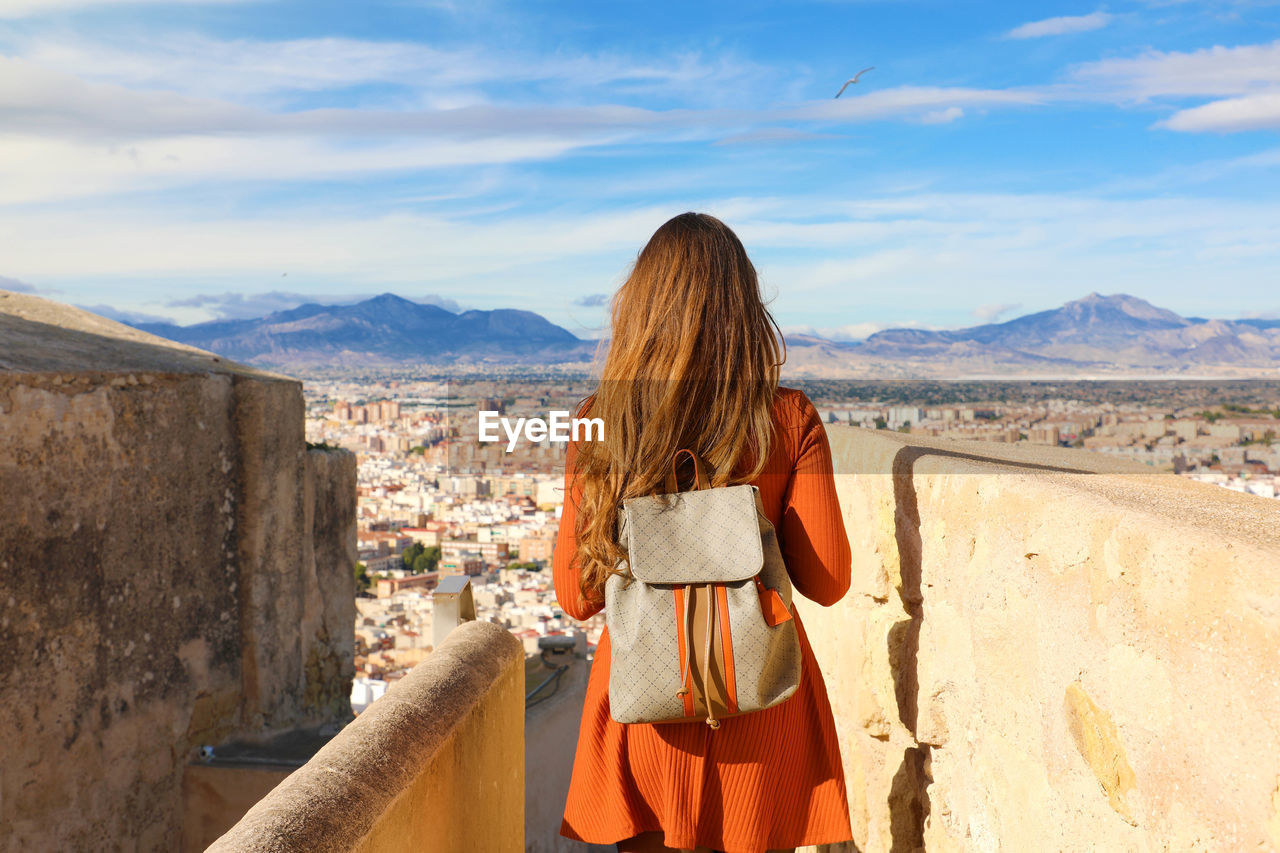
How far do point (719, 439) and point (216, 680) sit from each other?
15.7 ft

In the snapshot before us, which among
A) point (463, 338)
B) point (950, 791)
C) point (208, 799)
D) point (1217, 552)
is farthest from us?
point (463, 338)

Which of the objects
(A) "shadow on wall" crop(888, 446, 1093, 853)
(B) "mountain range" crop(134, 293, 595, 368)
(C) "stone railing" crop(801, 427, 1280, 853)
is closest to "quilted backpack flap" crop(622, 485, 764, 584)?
(C) "stone railing" crop(801, 427, 1280, 853)

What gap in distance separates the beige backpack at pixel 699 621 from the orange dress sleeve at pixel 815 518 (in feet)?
0.61

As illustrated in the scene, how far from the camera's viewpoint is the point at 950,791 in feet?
6.61

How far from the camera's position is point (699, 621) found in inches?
63.3

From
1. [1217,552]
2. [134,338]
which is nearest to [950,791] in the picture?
[1217,552]

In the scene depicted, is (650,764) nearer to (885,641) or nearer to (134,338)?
(885,641)

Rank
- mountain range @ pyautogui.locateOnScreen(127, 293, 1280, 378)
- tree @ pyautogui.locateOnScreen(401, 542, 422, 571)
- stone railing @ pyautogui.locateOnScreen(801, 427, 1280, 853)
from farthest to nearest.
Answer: mountain range @ pyautogui.locateOnScreen(127, 293, 1280, 378), tree @ pyautogui.locateOnScreen(401, 542, 422, 571), stone railing @ pyautogui.locateOnScreen(801, 427, 1280, 853)

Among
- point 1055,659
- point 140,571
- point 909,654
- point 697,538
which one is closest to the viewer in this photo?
point 1055,659

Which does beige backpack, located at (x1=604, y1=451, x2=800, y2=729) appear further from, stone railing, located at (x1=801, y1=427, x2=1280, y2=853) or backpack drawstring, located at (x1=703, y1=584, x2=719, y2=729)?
stone railing, located at (x1=801, y1=427, x2=1280, y2=853)

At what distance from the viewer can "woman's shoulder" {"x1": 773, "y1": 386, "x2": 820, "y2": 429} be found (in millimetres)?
1809

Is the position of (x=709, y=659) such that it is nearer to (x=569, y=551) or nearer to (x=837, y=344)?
(x=569, y=551)

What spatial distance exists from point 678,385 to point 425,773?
842 millimetres

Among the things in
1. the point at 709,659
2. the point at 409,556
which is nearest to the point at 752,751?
the point at 709,659
